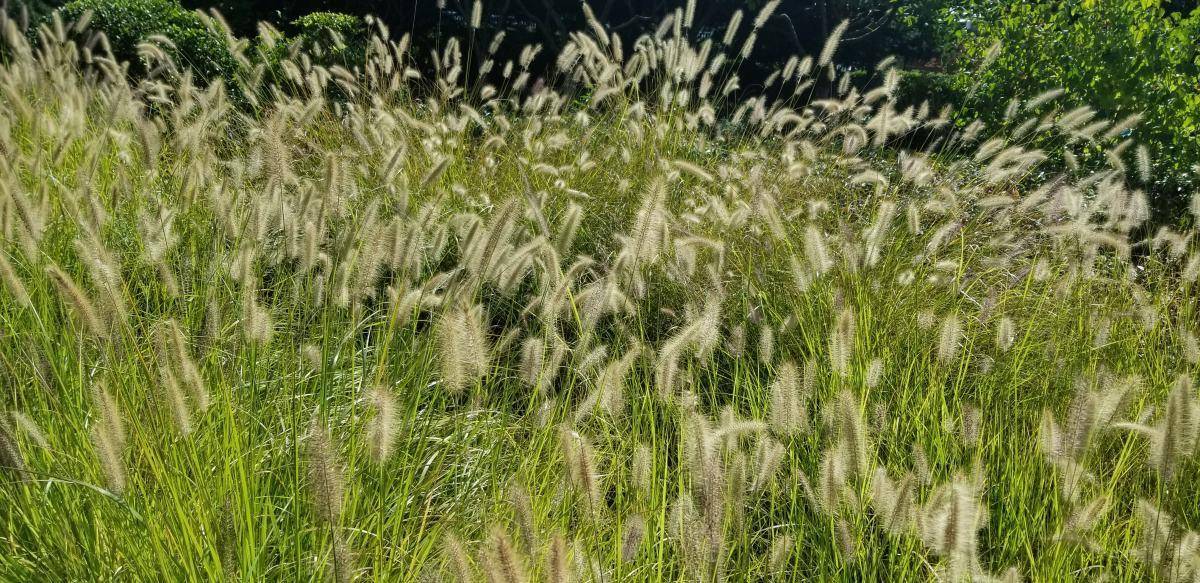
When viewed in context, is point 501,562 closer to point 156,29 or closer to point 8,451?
point 8,451

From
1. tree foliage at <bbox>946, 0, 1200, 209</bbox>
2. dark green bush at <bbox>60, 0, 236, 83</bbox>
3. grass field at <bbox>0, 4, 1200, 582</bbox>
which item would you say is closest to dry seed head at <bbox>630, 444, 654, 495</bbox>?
grass field at <bbox>0, 4, 1200, 582</bbox>

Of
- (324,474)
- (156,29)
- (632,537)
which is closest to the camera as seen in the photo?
(324,474)

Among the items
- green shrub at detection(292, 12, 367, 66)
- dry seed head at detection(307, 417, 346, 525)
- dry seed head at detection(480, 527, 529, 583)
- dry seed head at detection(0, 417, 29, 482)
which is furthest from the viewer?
green shrub at detection(292, 12, 367, 66)

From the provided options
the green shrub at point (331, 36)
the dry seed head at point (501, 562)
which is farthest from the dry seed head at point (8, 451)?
the green shrub at point (331, 36)

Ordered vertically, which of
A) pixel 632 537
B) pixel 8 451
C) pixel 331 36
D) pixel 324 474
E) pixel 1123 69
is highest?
pixel 1123 69

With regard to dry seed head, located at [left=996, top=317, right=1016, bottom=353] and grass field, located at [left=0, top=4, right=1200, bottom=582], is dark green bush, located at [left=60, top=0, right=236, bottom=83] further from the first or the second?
dry seed head, located at [left=996, top=317, right=1016, bottom=353]

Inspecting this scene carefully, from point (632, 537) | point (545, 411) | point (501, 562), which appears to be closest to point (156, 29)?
point (545, 411)

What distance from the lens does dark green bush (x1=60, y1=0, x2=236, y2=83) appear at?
8.41 meters

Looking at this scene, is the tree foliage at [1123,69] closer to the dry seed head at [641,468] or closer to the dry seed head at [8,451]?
the dry seed head at [641,468]

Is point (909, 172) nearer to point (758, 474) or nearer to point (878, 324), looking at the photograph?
point (878, 324)

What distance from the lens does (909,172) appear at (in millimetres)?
3541

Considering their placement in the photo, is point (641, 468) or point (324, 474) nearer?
point (324, 474)

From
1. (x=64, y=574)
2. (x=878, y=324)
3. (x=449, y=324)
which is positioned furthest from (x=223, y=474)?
(x=878, y=324)

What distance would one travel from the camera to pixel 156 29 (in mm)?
8555
